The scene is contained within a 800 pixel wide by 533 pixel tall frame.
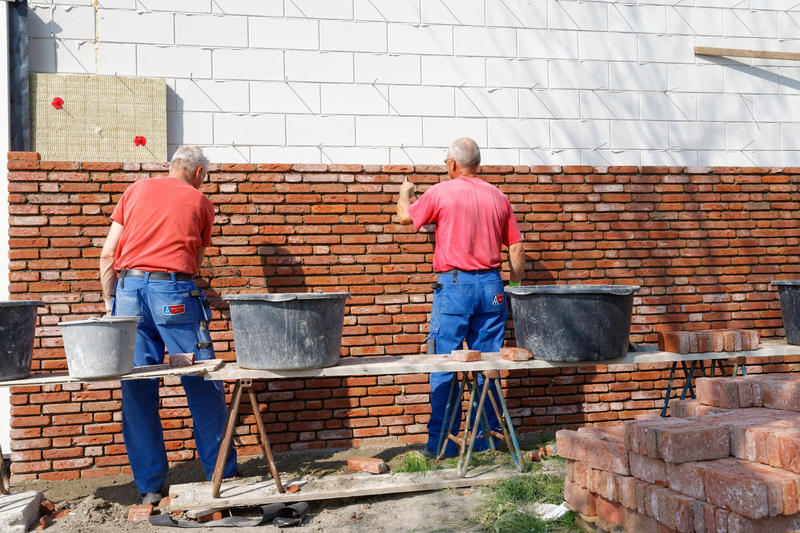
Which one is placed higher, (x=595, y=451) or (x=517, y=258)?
(x=517, y=258)

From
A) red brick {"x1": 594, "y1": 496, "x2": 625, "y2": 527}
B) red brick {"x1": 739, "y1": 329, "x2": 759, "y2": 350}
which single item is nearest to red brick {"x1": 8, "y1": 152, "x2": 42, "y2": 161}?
red brick {"x1": 594, "y1": 496, "x2": 625, "y2": 527}

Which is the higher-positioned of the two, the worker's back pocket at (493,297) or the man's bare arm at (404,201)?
the man's bare arm at (404,201)

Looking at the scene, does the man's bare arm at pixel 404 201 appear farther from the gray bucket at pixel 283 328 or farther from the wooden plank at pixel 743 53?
the wooden plank at pixel 743 53

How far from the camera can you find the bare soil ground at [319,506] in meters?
3.65

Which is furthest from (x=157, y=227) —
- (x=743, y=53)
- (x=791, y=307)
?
(x=743, y=53)

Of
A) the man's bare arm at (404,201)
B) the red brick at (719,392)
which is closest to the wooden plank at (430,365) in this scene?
the red brick at (719,392)

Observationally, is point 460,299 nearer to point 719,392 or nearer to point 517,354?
point 517,354

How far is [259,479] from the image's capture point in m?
4.12

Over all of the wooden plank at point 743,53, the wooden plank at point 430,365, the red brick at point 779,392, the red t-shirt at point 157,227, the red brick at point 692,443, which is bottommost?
the red brick at point 692,443

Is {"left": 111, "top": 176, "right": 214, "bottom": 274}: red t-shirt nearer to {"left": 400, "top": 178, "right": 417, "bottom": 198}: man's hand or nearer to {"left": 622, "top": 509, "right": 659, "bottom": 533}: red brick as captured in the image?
{"left": 400, "top": 178, "right": 417, "bottom": 198}: man's hand

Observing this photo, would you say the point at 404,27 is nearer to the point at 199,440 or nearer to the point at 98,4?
the point at 98,4

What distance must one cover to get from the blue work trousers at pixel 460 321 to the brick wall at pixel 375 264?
56cm

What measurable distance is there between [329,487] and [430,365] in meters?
0.89

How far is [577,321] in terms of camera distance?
3.91 m
